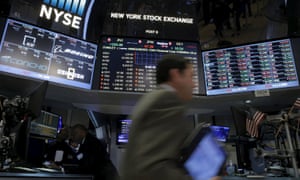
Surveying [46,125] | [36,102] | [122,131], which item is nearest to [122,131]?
[122,131]

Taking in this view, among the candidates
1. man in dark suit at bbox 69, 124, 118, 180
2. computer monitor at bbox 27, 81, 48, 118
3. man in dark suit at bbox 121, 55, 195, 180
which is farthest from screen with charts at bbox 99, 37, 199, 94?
man in dark suit at bbox 121, 55, 195, 180

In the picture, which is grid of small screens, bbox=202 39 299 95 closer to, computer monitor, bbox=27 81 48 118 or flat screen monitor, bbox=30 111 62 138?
computer monitor, bbox=27 81 48 118

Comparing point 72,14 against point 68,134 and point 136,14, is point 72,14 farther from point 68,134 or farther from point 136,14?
point 68,134

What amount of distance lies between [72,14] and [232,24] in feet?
8.81

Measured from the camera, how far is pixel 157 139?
0.87m

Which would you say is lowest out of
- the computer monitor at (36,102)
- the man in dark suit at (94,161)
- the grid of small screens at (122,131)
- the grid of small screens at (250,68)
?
the man in dark suit at (94,161)

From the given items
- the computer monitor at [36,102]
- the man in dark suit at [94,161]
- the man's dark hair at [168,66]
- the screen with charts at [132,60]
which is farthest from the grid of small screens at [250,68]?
the man's dark hair at [168,66]

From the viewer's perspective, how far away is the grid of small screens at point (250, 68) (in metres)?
3.24

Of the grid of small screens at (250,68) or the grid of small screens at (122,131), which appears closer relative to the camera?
the grid of small screens at (250,68)

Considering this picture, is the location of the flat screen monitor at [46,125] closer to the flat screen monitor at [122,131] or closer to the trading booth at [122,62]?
the trading booth at [122,62]

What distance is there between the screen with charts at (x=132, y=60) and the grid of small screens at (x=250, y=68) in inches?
10.2

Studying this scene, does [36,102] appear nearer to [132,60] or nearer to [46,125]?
[132,60]

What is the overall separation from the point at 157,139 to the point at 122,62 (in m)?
2.53

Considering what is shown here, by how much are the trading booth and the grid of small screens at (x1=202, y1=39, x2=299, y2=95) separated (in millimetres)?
12
